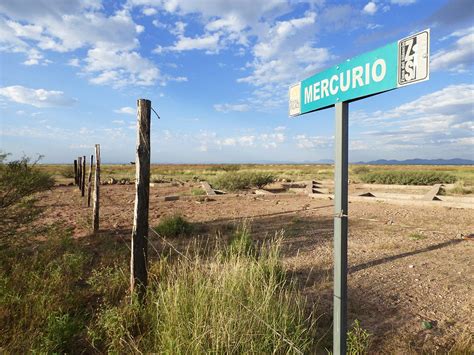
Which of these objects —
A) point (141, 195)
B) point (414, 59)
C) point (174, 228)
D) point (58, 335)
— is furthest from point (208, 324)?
point (174, 228)

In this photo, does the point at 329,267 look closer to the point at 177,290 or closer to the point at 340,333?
the point at 177,290

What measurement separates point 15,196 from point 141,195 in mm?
3575

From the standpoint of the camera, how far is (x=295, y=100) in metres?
2.53

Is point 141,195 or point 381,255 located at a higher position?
point 141,195

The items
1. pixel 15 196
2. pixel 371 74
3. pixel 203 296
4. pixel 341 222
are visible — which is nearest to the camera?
pixel 371 74

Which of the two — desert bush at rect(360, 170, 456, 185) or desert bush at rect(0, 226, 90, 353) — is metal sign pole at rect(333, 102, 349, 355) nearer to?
desert bush at rect(0, 226, 90, 353)

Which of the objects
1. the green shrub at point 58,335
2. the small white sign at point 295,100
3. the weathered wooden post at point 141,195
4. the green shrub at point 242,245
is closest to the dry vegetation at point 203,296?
the green shrub at point 58,335

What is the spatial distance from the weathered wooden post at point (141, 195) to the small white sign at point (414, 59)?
3.04 metres

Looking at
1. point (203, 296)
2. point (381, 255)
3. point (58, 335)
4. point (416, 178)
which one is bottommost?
point (381, 255)

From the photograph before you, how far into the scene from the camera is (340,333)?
1.96 metres

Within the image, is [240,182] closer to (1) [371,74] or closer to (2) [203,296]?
(2) [203,296]

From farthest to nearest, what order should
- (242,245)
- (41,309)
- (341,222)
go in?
(242,245) → (41,309) → (341,222)

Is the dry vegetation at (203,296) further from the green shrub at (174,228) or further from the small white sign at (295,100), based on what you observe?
the small white sign at (295,100)

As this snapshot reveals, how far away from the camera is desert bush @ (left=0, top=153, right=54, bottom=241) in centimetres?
571
